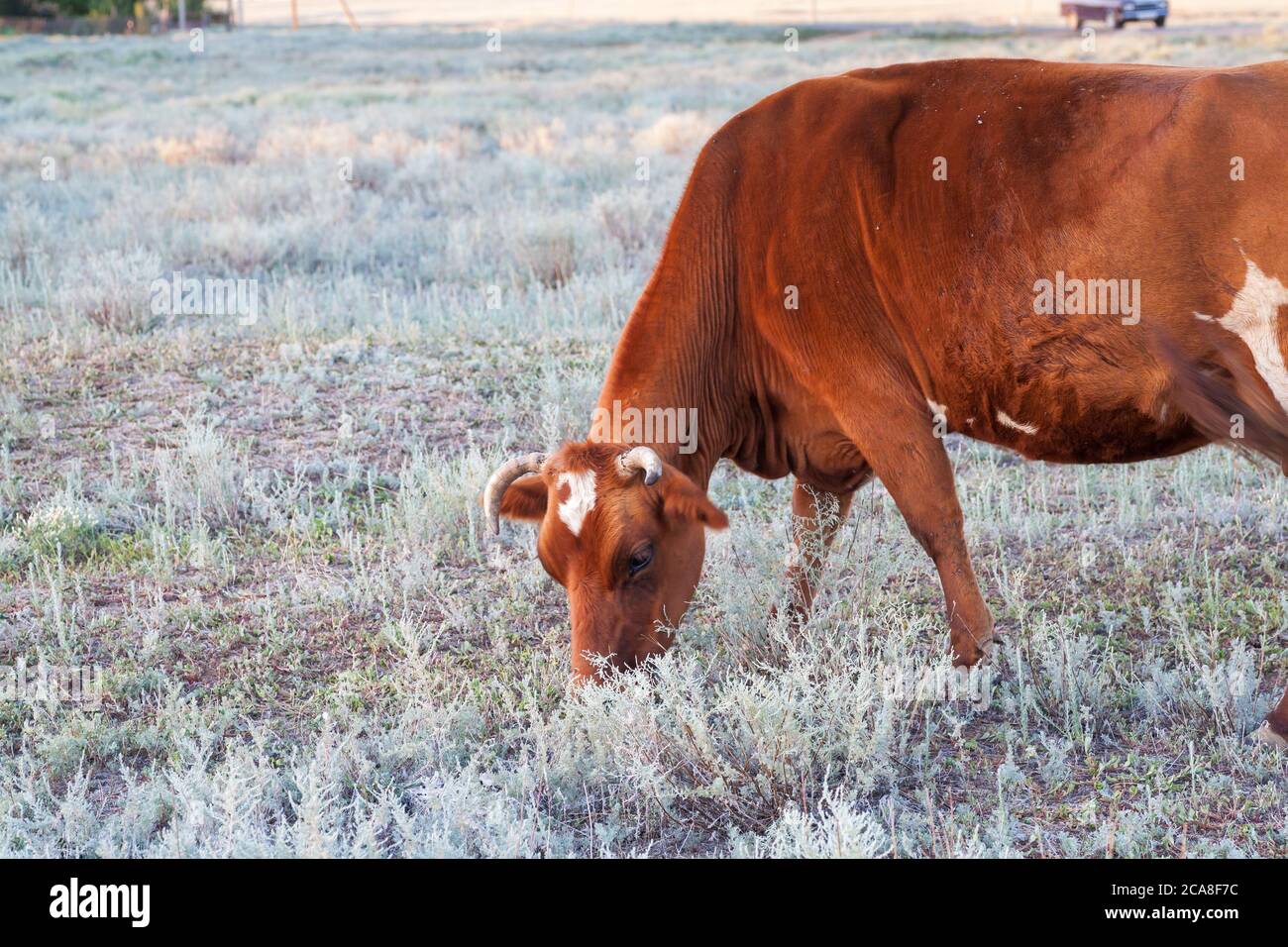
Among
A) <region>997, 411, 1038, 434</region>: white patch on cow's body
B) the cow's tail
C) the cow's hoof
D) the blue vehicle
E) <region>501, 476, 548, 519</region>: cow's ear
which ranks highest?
the blue vehicle

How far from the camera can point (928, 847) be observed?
4219mm

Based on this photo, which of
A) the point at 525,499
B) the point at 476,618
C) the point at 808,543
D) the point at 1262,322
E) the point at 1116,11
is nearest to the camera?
the point at 1262,322

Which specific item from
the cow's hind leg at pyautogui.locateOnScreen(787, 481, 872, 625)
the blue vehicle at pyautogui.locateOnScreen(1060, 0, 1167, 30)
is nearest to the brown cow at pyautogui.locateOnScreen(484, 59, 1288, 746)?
the cow's hind leg at pyautogui.locateOnScreen(787, 481, 872, 625)

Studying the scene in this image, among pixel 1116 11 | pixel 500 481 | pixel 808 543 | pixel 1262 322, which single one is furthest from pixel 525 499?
pixel 1116 11

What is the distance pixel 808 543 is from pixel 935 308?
1257 mm

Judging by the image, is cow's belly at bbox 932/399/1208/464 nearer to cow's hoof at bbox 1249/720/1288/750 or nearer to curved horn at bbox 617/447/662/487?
cow's hoof at bbox 1249/720/1288/750

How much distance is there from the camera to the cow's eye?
15.3 ft

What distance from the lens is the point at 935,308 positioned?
5004mm

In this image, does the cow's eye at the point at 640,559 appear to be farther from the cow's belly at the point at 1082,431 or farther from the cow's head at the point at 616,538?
the cow's belly at the point at 1082,431

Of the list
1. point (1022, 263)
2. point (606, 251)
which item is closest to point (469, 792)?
point (1022, 263)

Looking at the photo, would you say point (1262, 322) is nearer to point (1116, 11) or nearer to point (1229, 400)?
point (1229, 400)

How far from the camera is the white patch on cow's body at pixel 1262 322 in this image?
4496mm

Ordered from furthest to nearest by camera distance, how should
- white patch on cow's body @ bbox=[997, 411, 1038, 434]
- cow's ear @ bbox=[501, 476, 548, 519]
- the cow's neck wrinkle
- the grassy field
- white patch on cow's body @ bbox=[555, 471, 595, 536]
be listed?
the cow's neck wrinkle < white patch on cow's body @ bbox=[997, 411, 1038, 434] < cow's ear @ bbox=[501, 476, 548, 519] < white patch on cow's body @ bbox=[555, 471, 595, 536] < the grassy field

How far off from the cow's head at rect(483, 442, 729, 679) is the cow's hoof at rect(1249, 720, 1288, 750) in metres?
2.06
